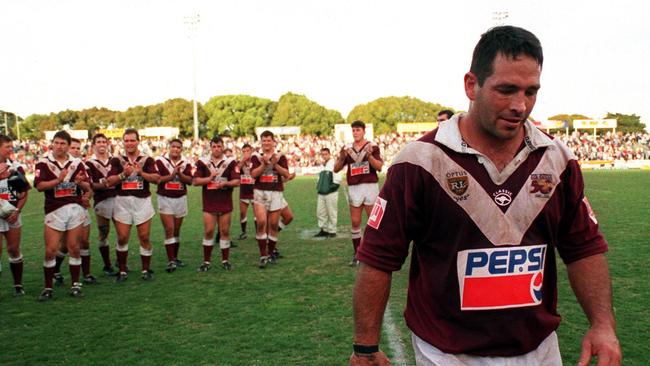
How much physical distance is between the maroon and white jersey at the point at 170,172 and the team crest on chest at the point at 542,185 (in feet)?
29.5

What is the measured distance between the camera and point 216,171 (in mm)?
10852

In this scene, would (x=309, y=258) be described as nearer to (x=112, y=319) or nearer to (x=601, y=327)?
(x=112, y=319)

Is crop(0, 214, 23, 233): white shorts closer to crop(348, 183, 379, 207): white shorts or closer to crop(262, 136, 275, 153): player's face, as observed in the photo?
crop(262, 136, 275, 153): player's face

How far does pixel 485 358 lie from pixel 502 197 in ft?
2.26

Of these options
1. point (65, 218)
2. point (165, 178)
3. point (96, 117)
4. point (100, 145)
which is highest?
point (96, 117)

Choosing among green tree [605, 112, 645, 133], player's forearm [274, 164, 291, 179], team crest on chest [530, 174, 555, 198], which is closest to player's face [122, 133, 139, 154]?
player's forearm [274, 164, 291, 179]

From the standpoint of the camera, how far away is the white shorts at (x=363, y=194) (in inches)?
411

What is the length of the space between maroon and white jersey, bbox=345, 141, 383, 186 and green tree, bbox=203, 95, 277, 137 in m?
94.7

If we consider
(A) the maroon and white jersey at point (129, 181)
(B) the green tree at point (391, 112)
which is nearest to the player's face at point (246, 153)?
(A) the maroon and white jersey at point (129, 181)

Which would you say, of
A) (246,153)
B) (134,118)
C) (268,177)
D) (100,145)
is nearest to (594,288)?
(268,177)

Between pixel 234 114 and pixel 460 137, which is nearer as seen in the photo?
pixel 460 137

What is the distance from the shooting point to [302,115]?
103 m

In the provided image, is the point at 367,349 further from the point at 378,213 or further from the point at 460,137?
the point at 460,137

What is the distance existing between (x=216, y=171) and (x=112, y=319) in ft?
13.1
